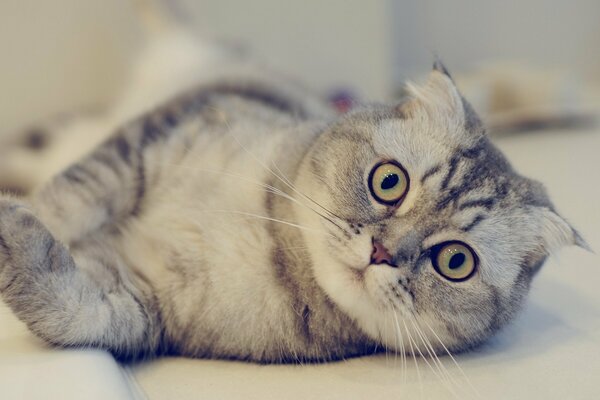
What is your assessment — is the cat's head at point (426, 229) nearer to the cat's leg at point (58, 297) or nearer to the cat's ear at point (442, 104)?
the cat's ear at point (442, 104)

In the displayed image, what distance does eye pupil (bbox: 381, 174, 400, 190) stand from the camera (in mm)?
1000

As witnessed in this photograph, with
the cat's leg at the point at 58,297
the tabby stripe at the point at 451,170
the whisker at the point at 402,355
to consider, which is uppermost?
the tabby stripe at the point at 451,170

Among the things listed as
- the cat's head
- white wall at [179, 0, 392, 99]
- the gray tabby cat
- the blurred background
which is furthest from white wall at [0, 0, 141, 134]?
the cat's head

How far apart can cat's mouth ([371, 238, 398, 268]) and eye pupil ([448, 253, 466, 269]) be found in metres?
0.09

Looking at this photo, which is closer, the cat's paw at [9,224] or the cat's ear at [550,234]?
the cat's paw at [9,224]

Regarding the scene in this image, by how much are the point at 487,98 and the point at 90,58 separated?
1532 mm

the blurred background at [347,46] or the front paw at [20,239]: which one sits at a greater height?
the blurred background at [347,46]

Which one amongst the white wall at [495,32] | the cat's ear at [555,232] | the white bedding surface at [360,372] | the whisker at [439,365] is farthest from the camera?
the white wall at [495,32]

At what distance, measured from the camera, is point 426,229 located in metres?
0.95

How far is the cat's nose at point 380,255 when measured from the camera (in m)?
0.93

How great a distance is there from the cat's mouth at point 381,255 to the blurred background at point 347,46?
97cm

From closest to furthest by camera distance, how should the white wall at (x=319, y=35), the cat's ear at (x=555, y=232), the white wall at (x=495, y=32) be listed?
1. the cat's ear at (x=555, y=232)
2. the white wall at (x=319, y=35)
3. the white wall at (x=495, y=32)

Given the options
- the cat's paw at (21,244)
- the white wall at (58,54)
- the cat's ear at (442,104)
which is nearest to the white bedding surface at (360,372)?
the cat's paw at (21,244)

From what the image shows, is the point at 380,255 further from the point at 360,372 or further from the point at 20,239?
the point at 20,239
